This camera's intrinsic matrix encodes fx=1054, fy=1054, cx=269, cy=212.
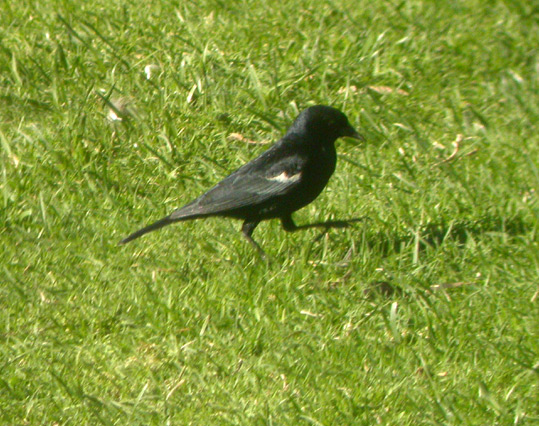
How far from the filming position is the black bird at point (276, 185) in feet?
17.7

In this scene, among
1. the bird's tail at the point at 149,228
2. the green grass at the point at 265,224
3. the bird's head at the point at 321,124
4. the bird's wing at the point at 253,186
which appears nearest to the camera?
the green grass at the point at 265,224

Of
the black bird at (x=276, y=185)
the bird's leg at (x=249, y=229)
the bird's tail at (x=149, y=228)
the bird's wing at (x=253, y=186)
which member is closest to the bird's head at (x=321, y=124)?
the black bird at (x=276, y=185)

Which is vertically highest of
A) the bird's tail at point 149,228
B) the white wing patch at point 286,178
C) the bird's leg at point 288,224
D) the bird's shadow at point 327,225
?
the bird's tail at point 149,228

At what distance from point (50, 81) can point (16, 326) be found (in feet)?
7.14

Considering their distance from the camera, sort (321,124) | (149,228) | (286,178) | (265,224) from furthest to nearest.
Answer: (265,224), (321,124), (286,178), (149,228)

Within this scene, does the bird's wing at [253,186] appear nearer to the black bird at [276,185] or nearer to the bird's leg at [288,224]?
the black bird at [276,185]

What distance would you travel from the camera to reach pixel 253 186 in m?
5.48

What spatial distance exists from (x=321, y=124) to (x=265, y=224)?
63cm

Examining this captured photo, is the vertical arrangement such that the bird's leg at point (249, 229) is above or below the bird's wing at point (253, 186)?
below

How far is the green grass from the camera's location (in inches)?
172

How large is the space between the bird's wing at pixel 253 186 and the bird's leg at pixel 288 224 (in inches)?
6.2

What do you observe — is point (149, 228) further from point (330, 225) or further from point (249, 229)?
point (330, 225)

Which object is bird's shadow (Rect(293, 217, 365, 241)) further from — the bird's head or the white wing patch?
the bird's head

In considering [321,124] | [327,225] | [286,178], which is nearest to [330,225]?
[327,225]
